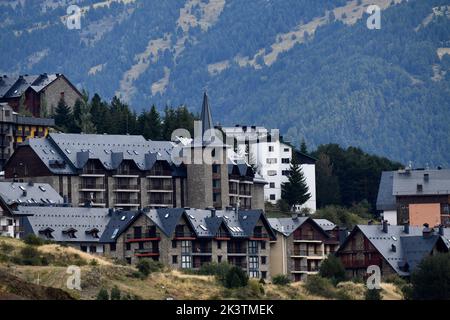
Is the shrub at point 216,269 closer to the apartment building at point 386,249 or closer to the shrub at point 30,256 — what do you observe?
the shrub at point 30,256

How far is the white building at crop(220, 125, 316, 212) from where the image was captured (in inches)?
7082

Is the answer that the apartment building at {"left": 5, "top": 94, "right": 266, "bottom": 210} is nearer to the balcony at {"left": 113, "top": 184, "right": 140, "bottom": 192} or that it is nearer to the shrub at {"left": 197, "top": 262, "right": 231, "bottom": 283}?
the balcony at {"left": 113, "top": 184, "right": 140, "bottom": 192}

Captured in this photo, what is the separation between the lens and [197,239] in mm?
133750

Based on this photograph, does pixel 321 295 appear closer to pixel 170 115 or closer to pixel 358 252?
pixel 358 252

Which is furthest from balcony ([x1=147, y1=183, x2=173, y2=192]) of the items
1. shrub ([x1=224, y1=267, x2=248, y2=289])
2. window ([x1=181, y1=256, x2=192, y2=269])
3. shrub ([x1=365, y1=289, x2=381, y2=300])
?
shrub ([x1=224, y1=267, x2=248, y2=289])

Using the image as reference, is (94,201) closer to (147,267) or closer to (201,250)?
(201,250)

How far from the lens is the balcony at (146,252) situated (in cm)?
13050

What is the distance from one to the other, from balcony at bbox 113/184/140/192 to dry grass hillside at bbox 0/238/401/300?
1248 inches

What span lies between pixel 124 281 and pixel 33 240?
12.3 m

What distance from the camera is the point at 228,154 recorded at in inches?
6403

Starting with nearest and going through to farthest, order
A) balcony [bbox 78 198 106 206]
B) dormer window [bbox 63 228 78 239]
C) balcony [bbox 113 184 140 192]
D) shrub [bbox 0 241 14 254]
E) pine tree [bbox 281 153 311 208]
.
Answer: shrub [bbox 0 241 14 254], dormer window [bbox 63 228 78 239], balcony [bbox 78 198 106 206], balcony [bbox 113 184 140 192], pine tree [bbox 281 153 311 208]
